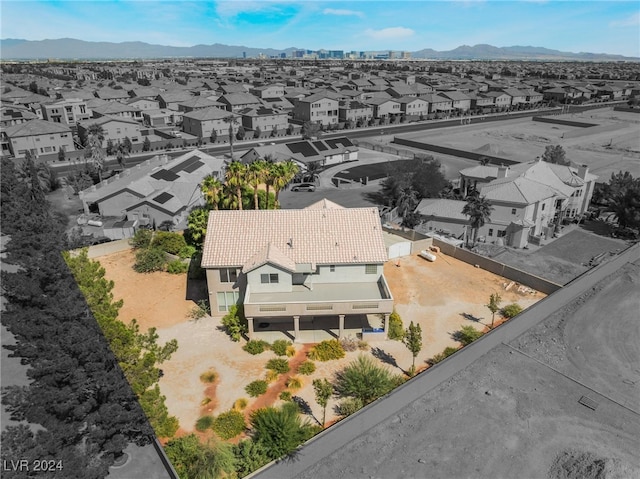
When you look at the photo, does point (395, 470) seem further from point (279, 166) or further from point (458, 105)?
point (458, 105)

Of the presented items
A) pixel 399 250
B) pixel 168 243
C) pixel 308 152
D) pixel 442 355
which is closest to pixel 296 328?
pixel 442 355

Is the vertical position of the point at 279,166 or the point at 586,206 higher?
the point at 279,166

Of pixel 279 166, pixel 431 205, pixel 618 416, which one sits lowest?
pixel 618 416

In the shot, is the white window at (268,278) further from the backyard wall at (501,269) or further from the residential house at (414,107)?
the residential house at (414,107)

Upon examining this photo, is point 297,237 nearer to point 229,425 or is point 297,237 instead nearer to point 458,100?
point 229,425

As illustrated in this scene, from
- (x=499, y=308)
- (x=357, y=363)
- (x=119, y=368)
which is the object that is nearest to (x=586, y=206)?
(x=499, y=308)

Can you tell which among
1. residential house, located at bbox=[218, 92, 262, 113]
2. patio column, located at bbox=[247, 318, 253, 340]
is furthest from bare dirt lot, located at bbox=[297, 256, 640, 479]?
residential house, located at bbox=[218, 92, 262, 113]
